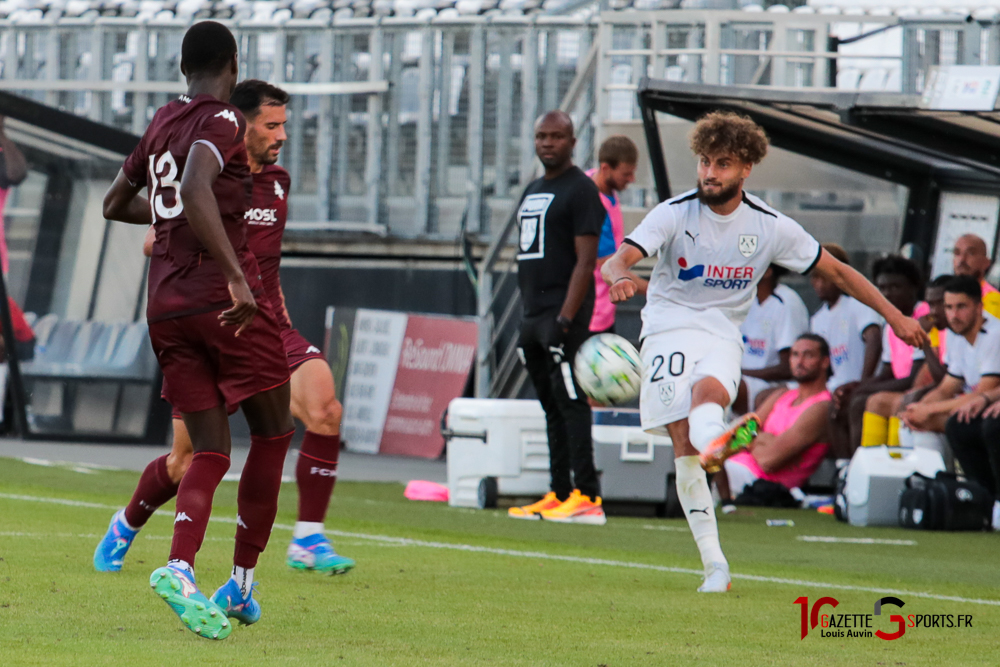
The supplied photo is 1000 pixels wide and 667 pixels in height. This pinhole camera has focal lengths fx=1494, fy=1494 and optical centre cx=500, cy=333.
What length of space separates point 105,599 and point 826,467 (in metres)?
7.73

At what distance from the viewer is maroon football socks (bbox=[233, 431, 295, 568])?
14.9ft

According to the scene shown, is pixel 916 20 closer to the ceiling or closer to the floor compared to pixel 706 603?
closer to the ceiling

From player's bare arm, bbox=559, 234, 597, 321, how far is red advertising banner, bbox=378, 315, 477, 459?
6.72m

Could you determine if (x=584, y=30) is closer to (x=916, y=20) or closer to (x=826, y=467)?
(x=916, y=20)

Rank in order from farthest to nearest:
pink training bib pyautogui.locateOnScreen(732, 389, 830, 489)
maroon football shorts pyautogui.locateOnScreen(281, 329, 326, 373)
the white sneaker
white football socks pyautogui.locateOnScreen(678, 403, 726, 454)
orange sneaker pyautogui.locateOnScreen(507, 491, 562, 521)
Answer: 1. pink training bib pyautogui.locateOnScreen(732, 389, 830, 489)
2. orange sneaker pyautogui.locateOnScreen(507, 491, 562, 521)
3. maroon football shorts pyautogui.locateOnScreen(281, 329, 326, 373)
4. the white sneaker
5. white football socks pyautogui.locateOnScreen(678, 403, 726, 454)

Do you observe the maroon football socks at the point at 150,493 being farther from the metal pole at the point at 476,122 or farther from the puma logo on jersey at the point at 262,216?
the metal pole at the point at 476,122

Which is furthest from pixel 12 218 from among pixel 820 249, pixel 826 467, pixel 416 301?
pixel 820 249

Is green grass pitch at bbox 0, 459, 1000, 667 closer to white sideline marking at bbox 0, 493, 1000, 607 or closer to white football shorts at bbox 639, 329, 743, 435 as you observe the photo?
white sideline marking at bbox 0, 493, 1000, 607

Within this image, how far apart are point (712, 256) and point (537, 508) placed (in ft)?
11.9

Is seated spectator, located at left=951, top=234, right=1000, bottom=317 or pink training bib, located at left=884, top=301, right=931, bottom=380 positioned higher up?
seated spectator, located at left=951, top=234, right=1000, bottom=317

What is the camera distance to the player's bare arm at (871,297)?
597 cm

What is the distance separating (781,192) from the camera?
14750mm

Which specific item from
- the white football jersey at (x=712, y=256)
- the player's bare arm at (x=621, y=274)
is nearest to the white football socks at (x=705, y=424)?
the white football jersey at (x=712, y=256)

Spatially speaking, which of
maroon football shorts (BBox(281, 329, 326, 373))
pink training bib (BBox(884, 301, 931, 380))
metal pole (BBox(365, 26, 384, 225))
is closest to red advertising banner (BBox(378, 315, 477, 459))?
metal pole (BBox(365, 26, 384, 225))
